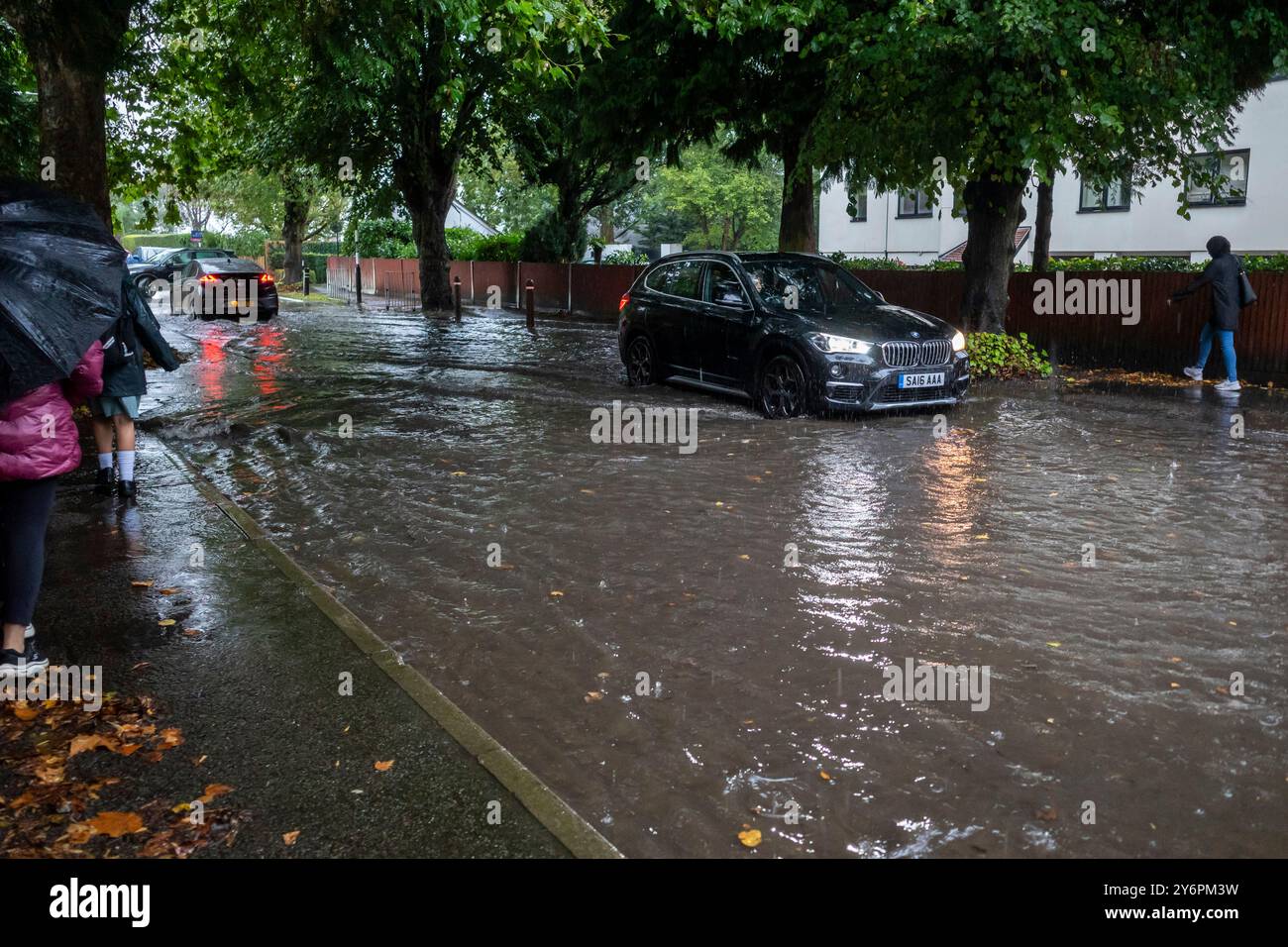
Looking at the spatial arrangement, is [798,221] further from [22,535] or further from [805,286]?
[22,535]

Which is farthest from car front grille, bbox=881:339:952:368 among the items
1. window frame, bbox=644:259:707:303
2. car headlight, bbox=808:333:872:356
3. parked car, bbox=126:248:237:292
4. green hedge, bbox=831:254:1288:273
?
parked car, bbox=126:248:237:292

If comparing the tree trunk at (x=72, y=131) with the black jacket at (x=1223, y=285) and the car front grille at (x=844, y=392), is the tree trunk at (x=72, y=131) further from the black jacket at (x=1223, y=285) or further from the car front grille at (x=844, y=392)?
the black jacket at (x=1223, y=285)

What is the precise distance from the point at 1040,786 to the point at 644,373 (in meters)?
11.4

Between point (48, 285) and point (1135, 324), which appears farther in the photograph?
point (1135, 324)

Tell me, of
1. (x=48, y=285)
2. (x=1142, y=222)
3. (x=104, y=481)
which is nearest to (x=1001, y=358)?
(x=104, y=481)

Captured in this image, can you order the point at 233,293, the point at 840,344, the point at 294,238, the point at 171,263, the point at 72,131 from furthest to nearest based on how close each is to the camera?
1. the point at 294,238
2. the point at 171,263
3. the point at 233,293
4. the point at 72,131
5. the point at 840,344

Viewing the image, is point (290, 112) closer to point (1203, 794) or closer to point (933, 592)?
point (933, 592)

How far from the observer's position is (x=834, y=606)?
6207mm

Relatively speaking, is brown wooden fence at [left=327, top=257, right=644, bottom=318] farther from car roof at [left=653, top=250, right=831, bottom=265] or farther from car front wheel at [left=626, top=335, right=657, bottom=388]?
car roof at [left=653, top=250, right=831, bottom=265]

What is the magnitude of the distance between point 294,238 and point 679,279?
41.0m

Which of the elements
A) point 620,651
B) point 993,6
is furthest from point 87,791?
point 993,6


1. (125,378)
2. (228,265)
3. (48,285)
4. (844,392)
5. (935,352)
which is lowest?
(844,392)

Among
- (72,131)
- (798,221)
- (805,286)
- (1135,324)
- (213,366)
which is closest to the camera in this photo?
(805,286)

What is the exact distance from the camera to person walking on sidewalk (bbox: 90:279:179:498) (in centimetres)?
827
